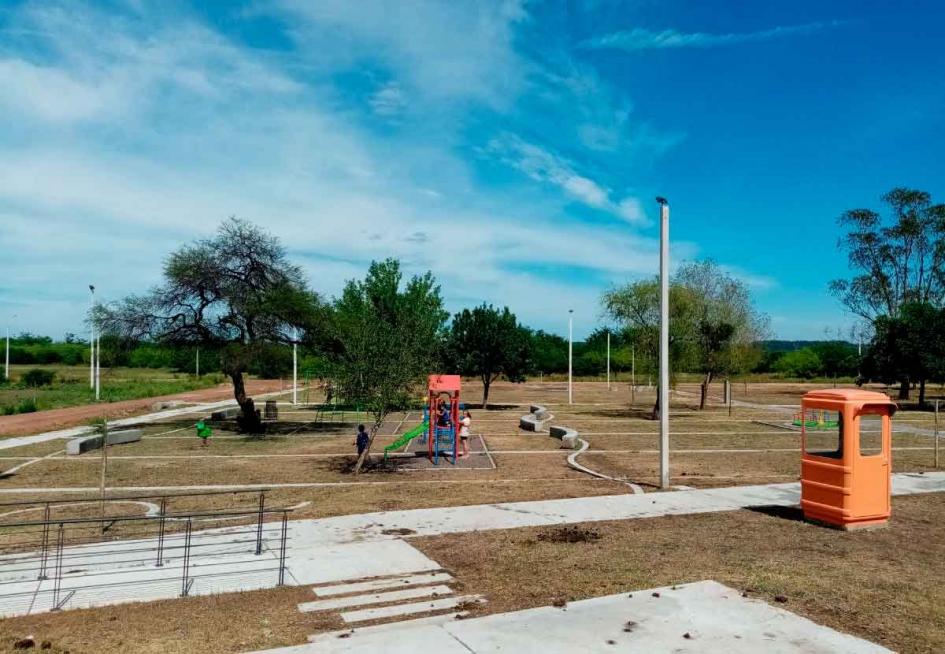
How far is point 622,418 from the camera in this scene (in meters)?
39.6

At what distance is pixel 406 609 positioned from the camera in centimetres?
852

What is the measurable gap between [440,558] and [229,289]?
24.5m

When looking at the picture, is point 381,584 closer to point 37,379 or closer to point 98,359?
point 98,359

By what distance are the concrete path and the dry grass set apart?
0.39 metres

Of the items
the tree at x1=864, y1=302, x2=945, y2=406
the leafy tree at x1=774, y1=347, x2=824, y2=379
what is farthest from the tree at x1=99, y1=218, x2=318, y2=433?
the leafy tree at x1=774, y1=347, x2=824, y2=379

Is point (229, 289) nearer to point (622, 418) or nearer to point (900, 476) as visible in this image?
point (622, 418)

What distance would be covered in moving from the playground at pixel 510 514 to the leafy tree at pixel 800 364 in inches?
2937

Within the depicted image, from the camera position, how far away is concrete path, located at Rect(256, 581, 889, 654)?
724 cm

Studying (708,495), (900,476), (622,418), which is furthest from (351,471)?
(622,418)

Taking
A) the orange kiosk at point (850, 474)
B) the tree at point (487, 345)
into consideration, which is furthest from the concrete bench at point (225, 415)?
the orange kiosk at point (850, 474)

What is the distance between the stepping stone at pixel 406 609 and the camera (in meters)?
8.24

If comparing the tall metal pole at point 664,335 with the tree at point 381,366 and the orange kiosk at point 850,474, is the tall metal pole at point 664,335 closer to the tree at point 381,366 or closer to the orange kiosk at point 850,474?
the orange kiosk at point 850,474

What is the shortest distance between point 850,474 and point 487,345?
33963mm

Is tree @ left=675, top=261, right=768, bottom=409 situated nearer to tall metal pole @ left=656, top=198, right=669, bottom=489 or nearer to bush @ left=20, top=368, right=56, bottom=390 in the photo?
tall metal pole @ left=656, top=198, right=669, bottom=489
